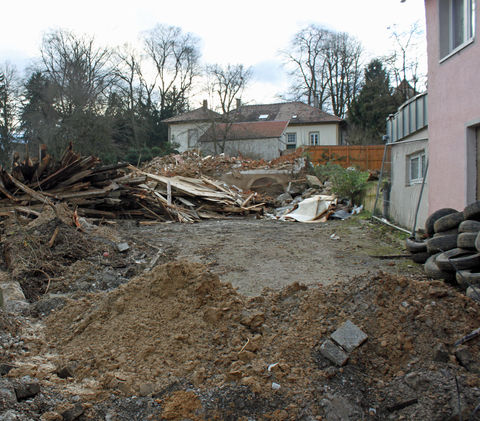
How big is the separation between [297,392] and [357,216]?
1105 centimetres

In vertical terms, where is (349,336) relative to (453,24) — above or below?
below

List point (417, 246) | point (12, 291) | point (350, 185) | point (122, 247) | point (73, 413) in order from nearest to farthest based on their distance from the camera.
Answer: point (73, 413)
point (12, 291)
point (417, 246)
point (122, 247)
point (350, 185)

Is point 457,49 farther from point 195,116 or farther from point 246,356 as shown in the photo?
point 195,116

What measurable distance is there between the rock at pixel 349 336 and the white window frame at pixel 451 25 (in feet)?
19.1

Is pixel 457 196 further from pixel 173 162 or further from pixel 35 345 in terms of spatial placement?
pixel 173 162

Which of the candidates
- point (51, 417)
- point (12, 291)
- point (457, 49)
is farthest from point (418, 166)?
point (51, 417)

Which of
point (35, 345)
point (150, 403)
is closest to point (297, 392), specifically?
point (150, 403)

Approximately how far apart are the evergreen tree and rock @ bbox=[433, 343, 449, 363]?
92.8 ft

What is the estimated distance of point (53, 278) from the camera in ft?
21.0

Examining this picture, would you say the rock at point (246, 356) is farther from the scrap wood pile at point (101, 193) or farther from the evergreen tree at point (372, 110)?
the evergreen tree at point (372, 110)

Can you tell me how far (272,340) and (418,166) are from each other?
7.79 metres

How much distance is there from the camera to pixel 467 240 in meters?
5.42

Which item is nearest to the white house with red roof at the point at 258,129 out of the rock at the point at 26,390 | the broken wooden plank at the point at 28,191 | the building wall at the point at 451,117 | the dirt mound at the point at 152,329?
the broken wooden plank at the point at 28,191

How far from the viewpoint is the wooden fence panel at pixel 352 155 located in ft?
80.0
